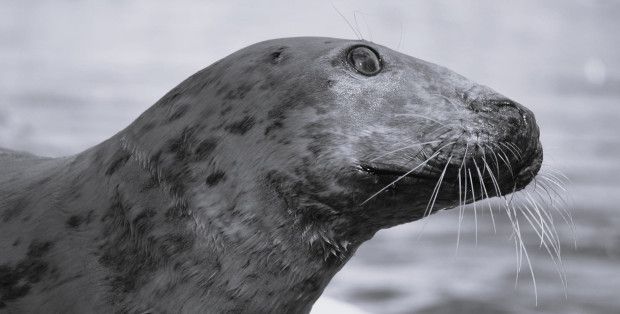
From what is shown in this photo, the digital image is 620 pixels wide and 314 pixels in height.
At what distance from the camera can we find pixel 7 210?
3090 mm

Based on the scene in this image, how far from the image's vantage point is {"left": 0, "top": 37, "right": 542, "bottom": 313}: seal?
9.01 feet

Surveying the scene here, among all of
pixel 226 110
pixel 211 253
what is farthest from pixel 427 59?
pixel 211 253

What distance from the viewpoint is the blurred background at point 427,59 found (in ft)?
19.0

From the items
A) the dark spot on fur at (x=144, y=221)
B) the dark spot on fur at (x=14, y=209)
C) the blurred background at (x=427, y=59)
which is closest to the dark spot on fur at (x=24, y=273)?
the dark spot on fur at (x=14, y=209)

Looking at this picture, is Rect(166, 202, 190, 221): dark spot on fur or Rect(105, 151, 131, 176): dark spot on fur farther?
Rect(105, 151, 131, 176): dark spot on fur

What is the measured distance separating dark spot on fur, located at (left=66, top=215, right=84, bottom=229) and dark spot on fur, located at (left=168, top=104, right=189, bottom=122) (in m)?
0.32

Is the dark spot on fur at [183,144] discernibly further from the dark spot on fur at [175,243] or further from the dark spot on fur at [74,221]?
the dark spot on fur at [74,221]

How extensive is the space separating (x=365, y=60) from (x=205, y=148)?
423 millimetres

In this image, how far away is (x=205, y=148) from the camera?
281 centimetres

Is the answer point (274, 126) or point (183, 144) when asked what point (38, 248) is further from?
point (274, 126)

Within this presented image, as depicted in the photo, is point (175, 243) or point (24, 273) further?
point (24, 273)

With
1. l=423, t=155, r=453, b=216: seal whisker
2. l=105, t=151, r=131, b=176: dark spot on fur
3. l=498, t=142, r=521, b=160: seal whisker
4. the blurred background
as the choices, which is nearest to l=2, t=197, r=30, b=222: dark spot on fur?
l=105, t=151, r=131, b=176: dark spot on fur

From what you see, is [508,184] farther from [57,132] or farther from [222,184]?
[57,132]

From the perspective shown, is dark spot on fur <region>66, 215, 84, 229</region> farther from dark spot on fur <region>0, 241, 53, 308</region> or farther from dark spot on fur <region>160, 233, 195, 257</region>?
dark spot on fur <region>160, 233, 195, 257</region>
